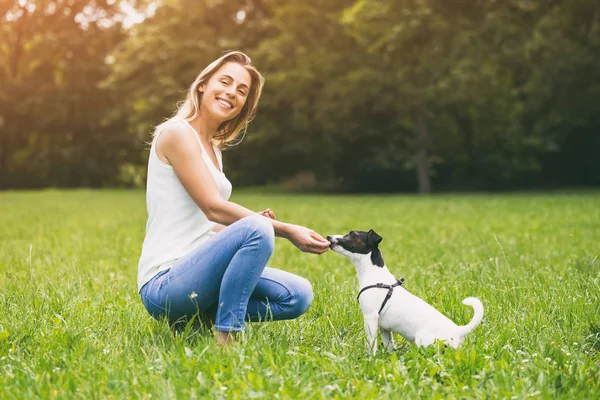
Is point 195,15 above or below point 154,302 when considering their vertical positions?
above

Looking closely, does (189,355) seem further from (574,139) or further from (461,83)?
(574,139)

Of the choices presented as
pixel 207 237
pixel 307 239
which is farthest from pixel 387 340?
pixel 207 237

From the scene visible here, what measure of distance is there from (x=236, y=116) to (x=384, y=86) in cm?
2472

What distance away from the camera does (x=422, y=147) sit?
2883 centimetres

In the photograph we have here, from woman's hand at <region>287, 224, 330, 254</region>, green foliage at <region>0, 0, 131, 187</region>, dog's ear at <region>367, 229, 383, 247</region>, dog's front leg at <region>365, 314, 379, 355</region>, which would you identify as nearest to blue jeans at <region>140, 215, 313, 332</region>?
woman's hand at <region>287, 224, 330, 254</region>

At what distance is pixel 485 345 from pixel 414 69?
2579 cm

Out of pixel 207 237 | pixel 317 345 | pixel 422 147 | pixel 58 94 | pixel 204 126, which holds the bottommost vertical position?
pixel 317 345

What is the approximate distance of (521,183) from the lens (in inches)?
1422

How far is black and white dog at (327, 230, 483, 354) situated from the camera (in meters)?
3.52

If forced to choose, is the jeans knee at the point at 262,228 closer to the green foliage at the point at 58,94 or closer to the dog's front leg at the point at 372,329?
the dog's front leg at the point at 372,329

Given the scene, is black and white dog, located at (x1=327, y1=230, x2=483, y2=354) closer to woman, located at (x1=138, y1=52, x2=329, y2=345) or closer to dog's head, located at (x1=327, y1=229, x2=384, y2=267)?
dog's head, located at (x1=327, y1=229, x2=384, y2=267)

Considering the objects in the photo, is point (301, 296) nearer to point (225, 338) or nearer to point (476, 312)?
point (225, 338)

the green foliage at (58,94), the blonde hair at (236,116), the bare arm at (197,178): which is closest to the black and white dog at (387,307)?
the bare arm at (197,178)

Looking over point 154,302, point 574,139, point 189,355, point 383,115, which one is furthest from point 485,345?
point 574,139
